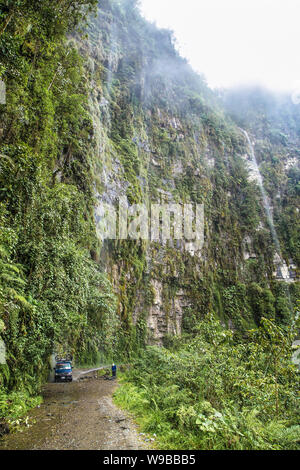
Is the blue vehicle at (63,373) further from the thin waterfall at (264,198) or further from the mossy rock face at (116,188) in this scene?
the thin waterfall at (264,198)

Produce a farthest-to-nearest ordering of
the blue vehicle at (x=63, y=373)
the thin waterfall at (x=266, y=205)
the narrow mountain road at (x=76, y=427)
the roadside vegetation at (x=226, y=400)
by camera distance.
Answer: the thin waterfall at (x=266, y=205), the blue vehicle at (x=63, y=373), the narrow mountain road at (x=76, y=427), the roadside vegetation at (x=226, y=400)

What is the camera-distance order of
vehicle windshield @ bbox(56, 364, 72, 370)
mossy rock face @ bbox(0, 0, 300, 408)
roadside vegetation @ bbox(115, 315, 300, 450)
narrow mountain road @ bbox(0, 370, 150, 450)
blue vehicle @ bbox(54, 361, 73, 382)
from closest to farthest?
roadside vegetation @ bbox(115, 315, 300, 450), narrow mountain road @ bbox(0, 370, 150, 450), mossy rock face @ bbox(0, 0, 300, 408), blue vehicle @ bbox(54, 361, 73, 382), vehicle windshield @ bbox(56, 364, 72, 370)

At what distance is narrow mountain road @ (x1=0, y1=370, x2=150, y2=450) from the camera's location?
13.3 ft

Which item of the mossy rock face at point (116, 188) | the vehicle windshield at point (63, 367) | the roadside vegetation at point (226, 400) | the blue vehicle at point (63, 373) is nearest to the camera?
the roadside vegetation at point (226, 400)

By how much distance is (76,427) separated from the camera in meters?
4.97

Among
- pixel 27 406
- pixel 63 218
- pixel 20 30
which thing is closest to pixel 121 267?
pixel 63 218

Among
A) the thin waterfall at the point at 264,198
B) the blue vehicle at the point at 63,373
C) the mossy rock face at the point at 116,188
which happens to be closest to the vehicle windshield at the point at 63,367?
the blue vehicle at the point at 63,373

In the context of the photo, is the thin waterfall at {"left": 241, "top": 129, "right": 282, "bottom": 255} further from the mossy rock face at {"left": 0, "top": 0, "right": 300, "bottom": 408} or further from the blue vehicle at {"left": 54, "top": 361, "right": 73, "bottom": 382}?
the blue vehicle at {"left": 54, "top": 361, "right": 73, "bottom": 382}

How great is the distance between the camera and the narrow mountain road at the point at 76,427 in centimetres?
406

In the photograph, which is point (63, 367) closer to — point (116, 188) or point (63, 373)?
point (63, 373)

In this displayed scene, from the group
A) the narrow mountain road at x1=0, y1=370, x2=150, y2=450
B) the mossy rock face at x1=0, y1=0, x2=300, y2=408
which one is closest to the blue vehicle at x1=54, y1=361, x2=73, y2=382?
the mossy rock face at x1=0, y1=0, x2=300, y2=408

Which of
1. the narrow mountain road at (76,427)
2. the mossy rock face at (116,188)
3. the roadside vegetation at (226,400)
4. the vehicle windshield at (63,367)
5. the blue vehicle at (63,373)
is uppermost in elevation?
the mossy rock face at (116,188)

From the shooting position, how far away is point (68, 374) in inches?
411
